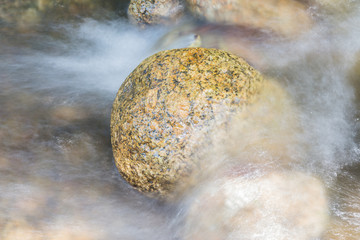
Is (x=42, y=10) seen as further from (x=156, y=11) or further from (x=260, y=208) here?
(x=260, y=208)

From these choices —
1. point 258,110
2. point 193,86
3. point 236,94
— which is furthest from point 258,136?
point 193,86

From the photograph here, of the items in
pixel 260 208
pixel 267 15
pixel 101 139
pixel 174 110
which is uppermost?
pixel 267 15

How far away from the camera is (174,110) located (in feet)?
10.7

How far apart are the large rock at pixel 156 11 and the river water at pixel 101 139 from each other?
1.65 ft

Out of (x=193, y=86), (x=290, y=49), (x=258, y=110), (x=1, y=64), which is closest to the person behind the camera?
(x=193, y=86)

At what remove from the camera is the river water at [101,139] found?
10.9ft

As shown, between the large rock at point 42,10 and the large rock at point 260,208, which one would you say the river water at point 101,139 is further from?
the large rock at point 42,10

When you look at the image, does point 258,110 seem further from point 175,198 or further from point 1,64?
point 1,64

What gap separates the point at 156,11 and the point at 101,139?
8.39 ft

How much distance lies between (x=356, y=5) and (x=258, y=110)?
2309 mm

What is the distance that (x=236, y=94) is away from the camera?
3354 mm

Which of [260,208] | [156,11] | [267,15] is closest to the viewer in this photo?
[260,208]

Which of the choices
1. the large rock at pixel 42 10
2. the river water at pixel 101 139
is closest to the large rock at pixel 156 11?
the river water at pixel 101 139

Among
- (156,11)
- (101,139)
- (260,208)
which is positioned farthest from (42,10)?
(260,208)
